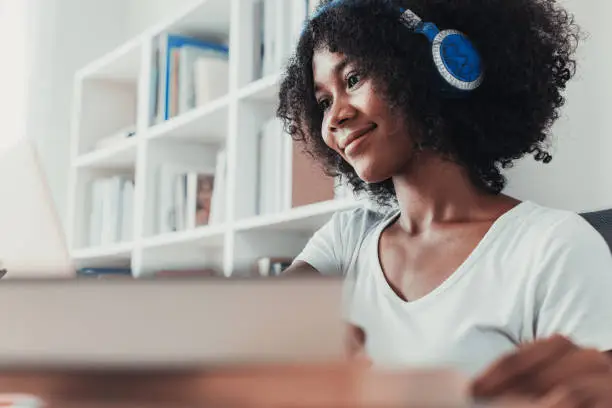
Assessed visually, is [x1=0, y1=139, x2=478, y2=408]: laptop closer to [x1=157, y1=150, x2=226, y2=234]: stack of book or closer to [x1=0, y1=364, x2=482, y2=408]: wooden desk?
[x1=0, y1=364, x2=482, y2=408]: wooden desk

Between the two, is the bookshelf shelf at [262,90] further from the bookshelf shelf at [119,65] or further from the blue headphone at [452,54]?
the blue headphone at [452,54]

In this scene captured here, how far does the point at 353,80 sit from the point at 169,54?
1574 millimetres

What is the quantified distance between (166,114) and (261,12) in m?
0.55

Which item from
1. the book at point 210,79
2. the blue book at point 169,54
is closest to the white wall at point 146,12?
the blue book at point 169,54

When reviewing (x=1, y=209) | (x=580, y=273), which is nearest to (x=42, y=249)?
(x=1, y=209)

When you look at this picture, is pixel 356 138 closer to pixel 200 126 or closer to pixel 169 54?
pixel 200 126

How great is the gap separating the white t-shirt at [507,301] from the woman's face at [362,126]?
15 cm

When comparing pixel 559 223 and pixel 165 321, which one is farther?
pixel 559 223

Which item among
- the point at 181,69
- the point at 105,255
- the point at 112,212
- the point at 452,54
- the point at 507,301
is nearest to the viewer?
the point at 507,301

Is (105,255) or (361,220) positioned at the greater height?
(361,220)

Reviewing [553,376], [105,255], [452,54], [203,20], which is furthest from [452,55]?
[105,255]

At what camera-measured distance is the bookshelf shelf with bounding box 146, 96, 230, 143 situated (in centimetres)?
226

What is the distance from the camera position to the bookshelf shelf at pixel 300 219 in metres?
1.71

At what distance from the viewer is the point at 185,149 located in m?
2.62
